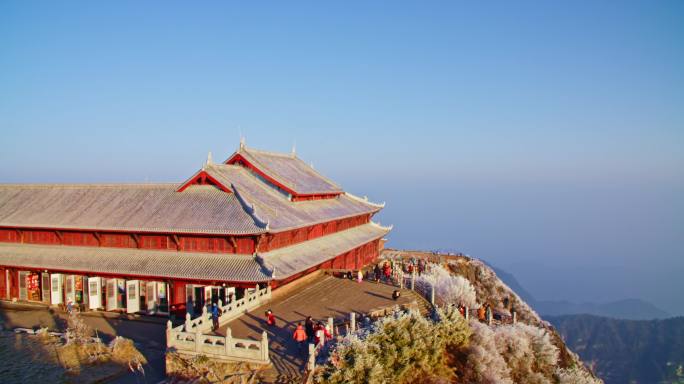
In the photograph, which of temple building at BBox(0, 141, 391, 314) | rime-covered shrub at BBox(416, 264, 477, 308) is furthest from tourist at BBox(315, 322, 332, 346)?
rime-covered shrub at BBox(416, 264, 477, 308)

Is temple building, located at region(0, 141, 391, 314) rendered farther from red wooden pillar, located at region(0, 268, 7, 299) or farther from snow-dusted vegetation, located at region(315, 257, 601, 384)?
snow-dusted vegetation, located at region(315, 257, 601, 384)

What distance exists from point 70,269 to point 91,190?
8.45m

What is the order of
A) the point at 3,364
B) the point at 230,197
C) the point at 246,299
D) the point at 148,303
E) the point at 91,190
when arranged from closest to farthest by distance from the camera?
1. the point at 3,364
2. the point at 246,299
3. the point at 148,303
4. the point at 230,197
5. the point at 91,190

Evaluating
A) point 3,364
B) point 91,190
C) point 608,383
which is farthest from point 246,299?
point 608,383

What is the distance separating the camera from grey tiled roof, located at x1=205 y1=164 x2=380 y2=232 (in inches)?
1211

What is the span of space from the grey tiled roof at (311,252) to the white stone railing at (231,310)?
5.46 ft

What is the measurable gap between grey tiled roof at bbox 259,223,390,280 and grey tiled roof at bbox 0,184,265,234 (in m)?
2.48

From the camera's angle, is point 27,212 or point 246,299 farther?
point 27,212

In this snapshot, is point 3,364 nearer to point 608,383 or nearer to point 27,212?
point 27,212

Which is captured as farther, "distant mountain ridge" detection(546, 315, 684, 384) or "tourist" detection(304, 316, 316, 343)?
"distant mountain ridge" detection(546, 315, 684, 384)

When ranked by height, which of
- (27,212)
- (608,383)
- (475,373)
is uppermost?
(27,212)

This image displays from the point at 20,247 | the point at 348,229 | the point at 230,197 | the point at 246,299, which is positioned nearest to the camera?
the point at 246,299

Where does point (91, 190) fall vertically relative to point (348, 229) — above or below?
above

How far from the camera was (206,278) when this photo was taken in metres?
27.6
